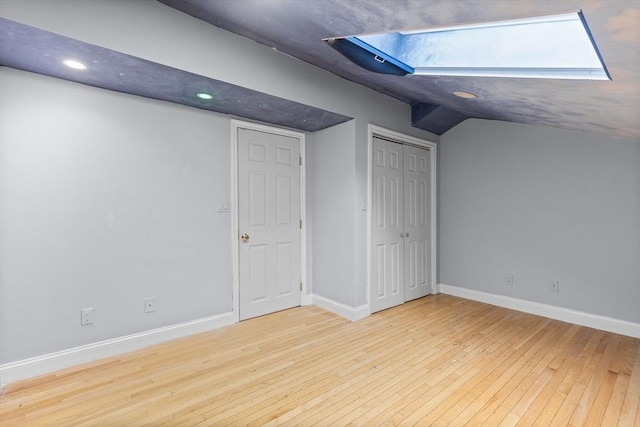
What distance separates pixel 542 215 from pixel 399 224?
1.59 meters

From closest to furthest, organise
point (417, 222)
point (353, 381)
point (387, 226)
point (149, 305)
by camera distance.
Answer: point (353, 381), point (149, 305), point (387, 226), point (417, 222)

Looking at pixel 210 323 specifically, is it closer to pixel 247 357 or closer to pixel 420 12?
pixel 247 357

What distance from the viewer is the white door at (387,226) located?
3629 mm

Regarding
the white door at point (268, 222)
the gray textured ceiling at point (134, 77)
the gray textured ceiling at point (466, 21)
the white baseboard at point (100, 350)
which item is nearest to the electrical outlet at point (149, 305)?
the white baseboard at point (100, 350)

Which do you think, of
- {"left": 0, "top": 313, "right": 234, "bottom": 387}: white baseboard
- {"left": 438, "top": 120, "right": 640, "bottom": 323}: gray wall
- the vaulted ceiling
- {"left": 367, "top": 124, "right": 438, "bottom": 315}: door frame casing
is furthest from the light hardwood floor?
the vaulted ceiling

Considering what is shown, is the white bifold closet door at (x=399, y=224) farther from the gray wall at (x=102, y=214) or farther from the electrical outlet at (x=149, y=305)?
the electrical outlet at (x=149, y=305)

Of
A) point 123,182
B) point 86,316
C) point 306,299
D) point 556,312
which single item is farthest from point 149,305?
point 556,312

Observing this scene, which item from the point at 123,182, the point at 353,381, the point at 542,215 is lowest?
the point at 353,381

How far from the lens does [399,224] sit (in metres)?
3.92

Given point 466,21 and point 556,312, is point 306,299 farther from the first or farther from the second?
point 466,21

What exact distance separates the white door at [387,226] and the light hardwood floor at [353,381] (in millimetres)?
594

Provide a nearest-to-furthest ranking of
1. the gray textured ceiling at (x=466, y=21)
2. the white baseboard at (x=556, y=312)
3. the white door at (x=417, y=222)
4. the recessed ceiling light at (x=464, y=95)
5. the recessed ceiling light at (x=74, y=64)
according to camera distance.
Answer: the gray textured ceiling at (x=466, y=21) → the recessed ceiling light at (x=74, y=64) → the recessed ceiling light at (x=464, y=95) → the white baseboard at (x=556, y=312) → the white door at (x=417, y=222)

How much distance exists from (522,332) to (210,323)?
3100mm

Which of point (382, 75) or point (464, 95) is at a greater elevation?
point (382, 75)
